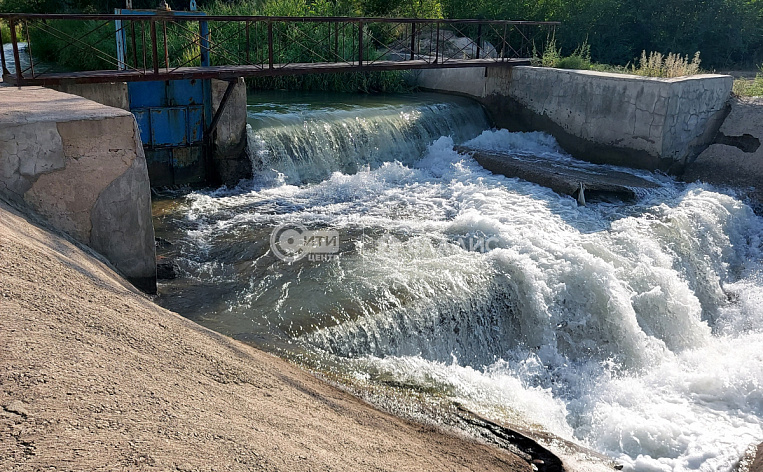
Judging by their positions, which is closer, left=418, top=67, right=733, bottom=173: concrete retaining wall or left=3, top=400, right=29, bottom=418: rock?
left=3, top=400, right=29, bottom=418: rock

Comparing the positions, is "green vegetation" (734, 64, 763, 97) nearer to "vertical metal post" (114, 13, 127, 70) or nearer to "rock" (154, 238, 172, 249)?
"rock" (154, 238, 172, 249)

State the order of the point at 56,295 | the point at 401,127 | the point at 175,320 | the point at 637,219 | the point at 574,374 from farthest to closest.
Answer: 1. the point at 401,127
2. the point at 637,219
3. the point at 574,374
4. the point at 175,320
5. the point at 56,295

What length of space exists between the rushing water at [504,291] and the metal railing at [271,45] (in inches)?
63.0

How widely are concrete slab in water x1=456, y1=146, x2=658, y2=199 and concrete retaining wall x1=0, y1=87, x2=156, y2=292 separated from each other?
686cm

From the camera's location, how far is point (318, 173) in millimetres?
11445

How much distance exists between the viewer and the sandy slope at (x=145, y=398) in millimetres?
Answer: 3076

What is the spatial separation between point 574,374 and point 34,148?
5.49m

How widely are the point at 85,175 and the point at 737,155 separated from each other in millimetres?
11344

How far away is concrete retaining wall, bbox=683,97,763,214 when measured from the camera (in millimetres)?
12211

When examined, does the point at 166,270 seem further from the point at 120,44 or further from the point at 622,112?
the point at 622,112

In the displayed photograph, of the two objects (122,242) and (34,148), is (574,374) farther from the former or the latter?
(34,148)

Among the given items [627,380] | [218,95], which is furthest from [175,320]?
[218,95]

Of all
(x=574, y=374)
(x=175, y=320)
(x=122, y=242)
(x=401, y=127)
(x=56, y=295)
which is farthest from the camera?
(x=401, y=127)

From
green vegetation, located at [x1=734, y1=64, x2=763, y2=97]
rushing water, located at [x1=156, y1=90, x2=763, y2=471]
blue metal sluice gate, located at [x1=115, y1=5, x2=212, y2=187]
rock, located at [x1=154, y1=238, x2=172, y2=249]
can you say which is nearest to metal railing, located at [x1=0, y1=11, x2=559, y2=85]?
blue metal sluice gate, located at [x1=115, y1=5, x2=212, y2=187]
